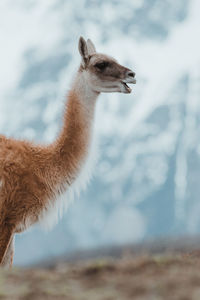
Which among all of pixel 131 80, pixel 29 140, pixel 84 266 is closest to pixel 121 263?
pixel 84 266

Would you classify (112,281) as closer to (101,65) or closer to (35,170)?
(35,170)

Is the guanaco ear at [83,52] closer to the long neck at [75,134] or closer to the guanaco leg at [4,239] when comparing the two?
the long neck at [75,134]

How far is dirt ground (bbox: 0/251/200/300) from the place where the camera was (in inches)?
139

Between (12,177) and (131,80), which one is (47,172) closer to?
(12,177)

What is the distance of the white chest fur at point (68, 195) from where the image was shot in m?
7.27

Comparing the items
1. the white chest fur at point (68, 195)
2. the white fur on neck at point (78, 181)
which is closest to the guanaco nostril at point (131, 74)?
the white fur on neck at point (78, 181)

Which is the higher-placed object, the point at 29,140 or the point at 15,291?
the point at 29,140

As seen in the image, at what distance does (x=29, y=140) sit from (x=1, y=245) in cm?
189

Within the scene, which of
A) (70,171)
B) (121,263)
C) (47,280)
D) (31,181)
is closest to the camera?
(47,280)

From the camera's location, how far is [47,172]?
7.28m

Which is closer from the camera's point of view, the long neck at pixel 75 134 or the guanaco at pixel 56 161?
the guanaco at pixel 56 161

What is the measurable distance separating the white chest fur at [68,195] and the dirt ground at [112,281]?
8.37ft

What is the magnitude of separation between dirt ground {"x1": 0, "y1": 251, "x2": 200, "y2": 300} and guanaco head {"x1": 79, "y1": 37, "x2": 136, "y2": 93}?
13.9ft

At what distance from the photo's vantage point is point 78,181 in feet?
25.4
